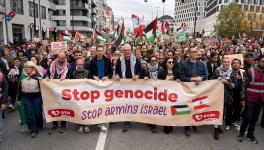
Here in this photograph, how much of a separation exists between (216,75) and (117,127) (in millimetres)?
2727

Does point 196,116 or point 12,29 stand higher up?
point 12,29

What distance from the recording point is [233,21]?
2771 inches

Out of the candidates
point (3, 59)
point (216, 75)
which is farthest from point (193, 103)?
point (3, 59)

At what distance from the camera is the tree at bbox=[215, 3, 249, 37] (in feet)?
228

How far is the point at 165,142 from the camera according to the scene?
5480 mm

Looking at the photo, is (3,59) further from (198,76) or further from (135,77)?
(198,76)

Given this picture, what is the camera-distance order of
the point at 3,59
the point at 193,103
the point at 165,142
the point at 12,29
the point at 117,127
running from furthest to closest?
1. the point at 12,29
2. the point at 3,59
3. the point at 117,127
4. the point at 193,103
5. the point at 165,142

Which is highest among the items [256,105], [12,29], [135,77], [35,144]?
[12,29]

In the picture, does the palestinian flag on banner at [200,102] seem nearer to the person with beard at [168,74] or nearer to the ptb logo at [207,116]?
the ptb logo at [207,116]

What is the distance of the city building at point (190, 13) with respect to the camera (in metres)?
145

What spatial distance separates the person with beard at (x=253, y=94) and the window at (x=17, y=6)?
1251 inches

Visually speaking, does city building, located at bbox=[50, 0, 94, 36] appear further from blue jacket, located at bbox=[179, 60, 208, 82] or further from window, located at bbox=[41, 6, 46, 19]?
blue jacket, located at bbox=[179, 60, 208, 82]

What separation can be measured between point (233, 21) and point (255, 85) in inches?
2804

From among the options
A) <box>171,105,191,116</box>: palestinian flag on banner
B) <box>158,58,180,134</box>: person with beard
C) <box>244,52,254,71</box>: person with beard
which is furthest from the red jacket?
<box>244,52,254,71</box>: person with beard
